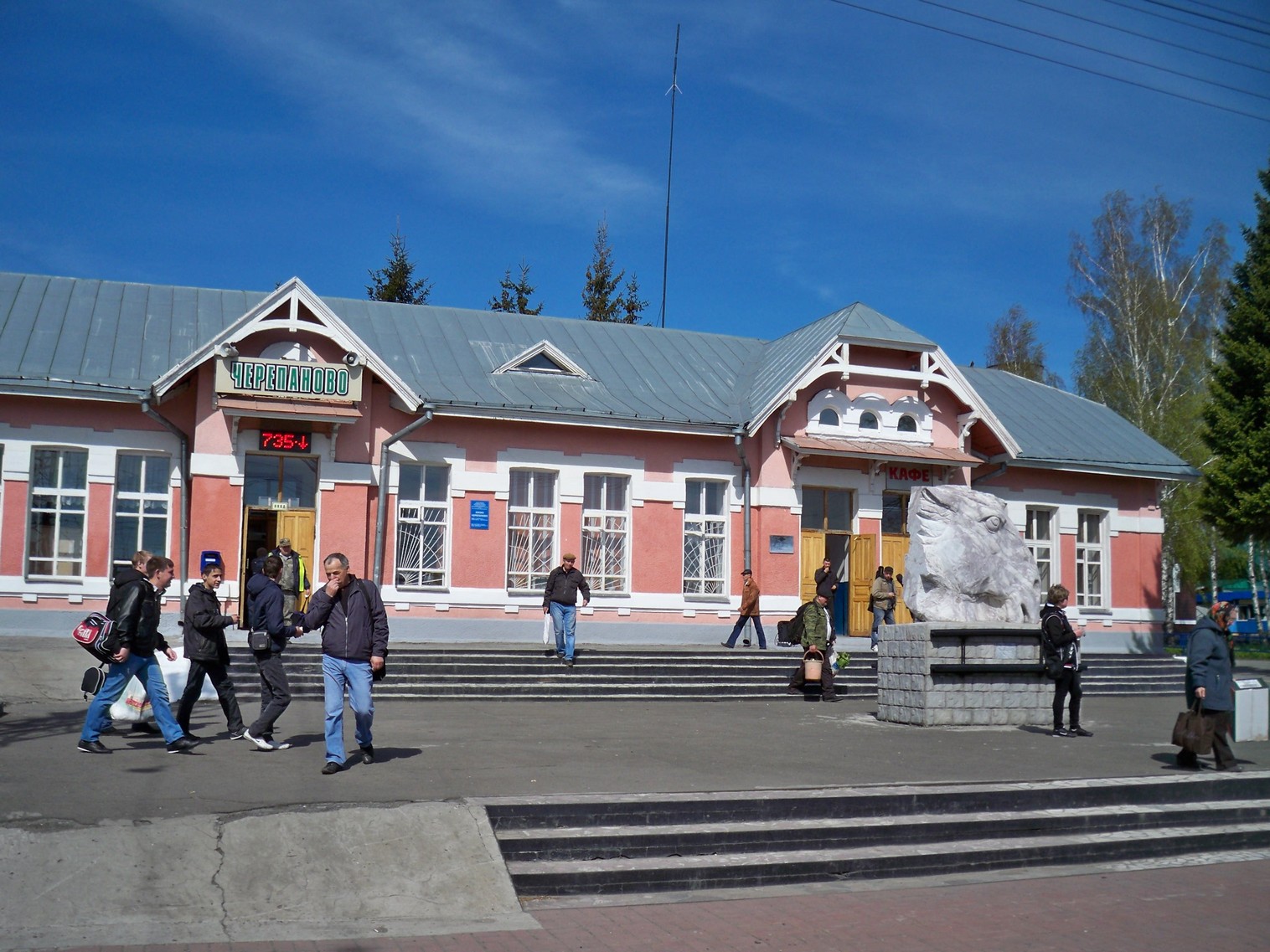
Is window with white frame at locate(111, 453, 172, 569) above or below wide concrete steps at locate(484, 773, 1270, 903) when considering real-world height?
above

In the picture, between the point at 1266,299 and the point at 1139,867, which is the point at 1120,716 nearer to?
the point at 1139,867

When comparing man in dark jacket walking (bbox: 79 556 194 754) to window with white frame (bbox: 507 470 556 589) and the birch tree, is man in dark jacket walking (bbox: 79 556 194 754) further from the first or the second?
the birch tree

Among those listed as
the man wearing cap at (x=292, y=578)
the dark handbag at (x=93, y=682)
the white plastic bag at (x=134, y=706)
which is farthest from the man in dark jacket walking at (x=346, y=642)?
the man wearing cap at (x=292, y=578)

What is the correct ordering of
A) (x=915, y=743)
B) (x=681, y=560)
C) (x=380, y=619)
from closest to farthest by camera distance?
(x=380, y=619) < (x=915, y=743) < (x=681, y=560)

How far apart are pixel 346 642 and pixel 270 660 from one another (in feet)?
5.09

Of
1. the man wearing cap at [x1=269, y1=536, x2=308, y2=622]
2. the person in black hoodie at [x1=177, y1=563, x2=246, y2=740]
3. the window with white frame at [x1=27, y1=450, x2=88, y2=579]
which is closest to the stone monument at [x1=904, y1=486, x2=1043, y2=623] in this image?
the person in black hoodie at [x1=177, y1=563, x2=246, y2=740]

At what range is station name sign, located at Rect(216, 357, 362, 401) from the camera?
1953 cm

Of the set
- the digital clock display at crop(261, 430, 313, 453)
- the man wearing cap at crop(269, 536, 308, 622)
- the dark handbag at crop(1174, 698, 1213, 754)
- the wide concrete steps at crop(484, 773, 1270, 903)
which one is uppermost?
the digital clock display at crop(261, 430, 313, 453)

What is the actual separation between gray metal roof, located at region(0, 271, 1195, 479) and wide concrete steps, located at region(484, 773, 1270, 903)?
1305 centimetres

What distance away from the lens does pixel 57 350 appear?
20.2 metres

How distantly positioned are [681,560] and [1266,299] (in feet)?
46.4

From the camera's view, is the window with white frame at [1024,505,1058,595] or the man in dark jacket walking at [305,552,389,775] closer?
the man in dark jacket walking at [305,552,389,775]

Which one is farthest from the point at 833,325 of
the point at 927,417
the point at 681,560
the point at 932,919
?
the point at 932,919

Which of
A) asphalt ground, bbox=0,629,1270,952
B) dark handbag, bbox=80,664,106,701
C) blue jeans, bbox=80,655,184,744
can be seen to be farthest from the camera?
dark handbag, bbox=80,664,106,701
